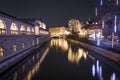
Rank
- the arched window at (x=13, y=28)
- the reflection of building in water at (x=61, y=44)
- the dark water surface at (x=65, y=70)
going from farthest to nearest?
1. the reflection of building in water at (x=61, y=44)
2. the arched window at (x=13, y=28)
3. the dark water surface at (x=65, y=70)

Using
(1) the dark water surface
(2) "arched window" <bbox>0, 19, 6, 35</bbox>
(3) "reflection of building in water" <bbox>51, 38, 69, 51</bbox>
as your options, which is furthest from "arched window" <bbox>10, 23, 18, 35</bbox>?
(3) "reflection of building in water" <bbox>51, 38, 69, 51</bbox>

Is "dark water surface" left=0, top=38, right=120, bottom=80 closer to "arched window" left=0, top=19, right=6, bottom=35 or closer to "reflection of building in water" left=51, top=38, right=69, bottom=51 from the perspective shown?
"arched window" left=0, top=19, right=6, bottom=35

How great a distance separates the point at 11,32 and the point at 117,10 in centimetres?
2752

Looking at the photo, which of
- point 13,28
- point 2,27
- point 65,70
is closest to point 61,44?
point 13,28

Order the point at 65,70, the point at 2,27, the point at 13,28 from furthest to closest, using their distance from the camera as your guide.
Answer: the point at 13,28 < the point at 2,27 < the point at 65,70

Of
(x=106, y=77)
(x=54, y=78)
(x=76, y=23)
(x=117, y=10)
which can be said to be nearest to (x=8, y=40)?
(x=54, y=78)

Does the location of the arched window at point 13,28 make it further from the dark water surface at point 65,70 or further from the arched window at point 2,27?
the dark water surface at point 65,70

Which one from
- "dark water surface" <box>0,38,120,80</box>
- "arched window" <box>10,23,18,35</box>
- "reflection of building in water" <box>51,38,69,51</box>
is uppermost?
"arched window" <box>10,23,18,35</box>

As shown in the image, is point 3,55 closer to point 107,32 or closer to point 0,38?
point 0,38

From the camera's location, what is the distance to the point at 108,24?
206 ft

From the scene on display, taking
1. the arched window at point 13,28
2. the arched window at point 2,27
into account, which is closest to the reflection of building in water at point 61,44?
the arched window at point 13,28

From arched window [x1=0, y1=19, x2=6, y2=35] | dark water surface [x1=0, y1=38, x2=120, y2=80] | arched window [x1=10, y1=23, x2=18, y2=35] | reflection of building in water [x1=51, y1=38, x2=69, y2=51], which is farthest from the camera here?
reflection of building in water [x1=51, y1=38, x2=69, y2=51]

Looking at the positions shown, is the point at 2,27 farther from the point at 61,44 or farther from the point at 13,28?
the point at 61,44

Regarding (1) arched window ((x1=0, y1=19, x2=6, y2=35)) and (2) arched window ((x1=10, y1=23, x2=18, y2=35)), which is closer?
(1) arched window ((x1=0, y1=19, x2=6, y2=35))
